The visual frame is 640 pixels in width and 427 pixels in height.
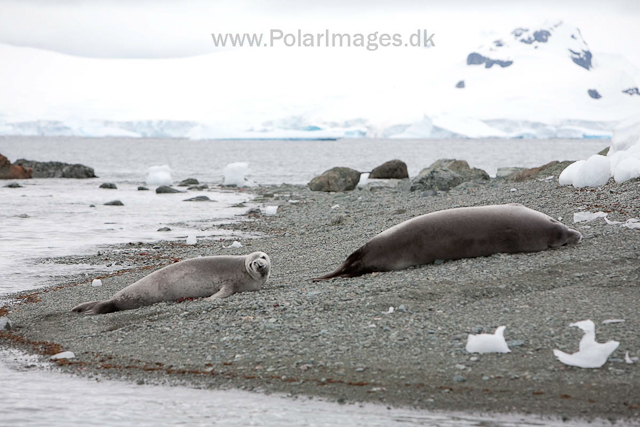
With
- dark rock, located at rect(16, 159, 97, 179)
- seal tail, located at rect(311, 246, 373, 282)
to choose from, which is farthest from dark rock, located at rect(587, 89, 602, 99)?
seal tail, located at rect(311, 246, 373, 282)

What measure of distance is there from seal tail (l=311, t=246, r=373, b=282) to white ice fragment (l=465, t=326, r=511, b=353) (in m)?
2.73

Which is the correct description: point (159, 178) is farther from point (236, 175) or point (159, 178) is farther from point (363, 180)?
point (363, 180)

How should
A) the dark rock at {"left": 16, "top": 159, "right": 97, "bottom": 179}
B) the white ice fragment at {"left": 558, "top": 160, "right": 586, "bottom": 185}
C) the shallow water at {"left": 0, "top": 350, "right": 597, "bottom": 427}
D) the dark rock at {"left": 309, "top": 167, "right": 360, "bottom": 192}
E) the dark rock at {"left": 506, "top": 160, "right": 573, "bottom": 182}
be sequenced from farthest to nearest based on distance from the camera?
the dark rock at {"left": 16, "top": 159, "right": 97, "bottom": 179}, the dark rock at {"left": 309, "top": 167, "right": 360, "bottom": 192}, the dark rock at {"left": 506, "top": 160, "right": 573, "bottom": 182}, the white ice fragment at {"left": 558, "top": 160, "right": 586, "bottom": 185}, the shallow water at {"left": 0, "top": 350, "right": 597, "bottom": 427}

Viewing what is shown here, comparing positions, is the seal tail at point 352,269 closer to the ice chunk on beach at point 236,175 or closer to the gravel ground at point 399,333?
the gravel ground at point 399,333

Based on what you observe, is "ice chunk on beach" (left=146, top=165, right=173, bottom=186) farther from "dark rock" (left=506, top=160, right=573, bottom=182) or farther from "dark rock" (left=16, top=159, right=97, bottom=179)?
"dark rock" (left=506, top=160, right=573, bottom=182)

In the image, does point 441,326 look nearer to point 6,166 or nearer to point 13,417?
point 13,417

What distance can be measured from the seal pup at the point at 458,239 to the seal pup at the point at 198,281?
2.69ft

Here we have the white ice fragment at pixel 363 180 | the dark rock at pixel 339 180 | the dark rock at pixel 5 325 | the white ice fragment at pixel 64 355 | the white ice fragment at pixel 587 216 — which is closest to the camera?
the white ice fragment at pixel 64 355

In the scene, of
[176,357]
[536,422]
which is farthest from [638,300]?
[176,357]

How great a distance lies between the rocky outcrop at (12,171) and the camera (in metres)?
34.0

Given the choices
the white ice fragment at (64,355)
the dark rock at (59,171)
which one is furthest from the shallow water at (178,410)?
the dark rock at (59,171)

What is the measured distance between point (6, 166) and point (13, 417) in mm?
33103

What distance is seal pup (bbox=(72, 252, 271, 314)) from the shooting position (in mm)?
7465

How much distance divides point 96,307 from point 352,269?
273 cm
